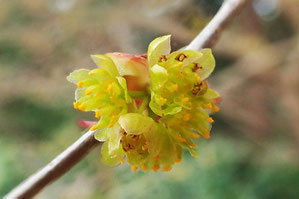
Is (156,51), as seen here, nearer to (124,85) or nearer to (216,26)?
(124,85)

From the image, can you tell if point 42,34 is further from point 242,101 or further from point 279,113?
point 279,113

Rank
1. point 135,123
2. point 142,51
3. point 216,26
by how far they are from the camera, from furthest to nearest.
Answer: point 142,51 < point 216,26 < point 135,123

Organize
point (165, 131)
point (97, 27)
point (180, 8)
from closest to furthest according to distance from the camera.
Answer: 1. point (165, 131)
2. point (180, 8)
3. point (97, 27)

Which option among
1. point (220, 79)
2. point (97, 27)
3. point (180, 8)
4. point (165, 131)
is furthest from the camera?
point (220, 79)

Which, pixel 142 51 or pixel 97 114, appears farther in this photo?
pixel 142 51

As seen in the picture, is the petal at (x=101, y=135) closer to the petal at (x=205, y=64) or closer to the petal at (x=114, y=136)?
the petal at (x=114, y=136)

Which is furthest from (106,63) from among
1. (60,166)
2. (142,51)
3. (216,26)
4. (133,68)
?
(142,51)

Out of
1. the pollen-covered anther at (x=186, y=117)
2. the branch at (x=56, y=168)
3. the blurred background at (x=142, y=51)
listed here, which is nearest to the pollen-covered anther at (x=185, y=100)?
the pollen-covered anther at (x=186, y=117)

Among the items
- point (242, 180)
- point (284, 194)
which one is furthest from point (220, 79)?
point (284, 194)
